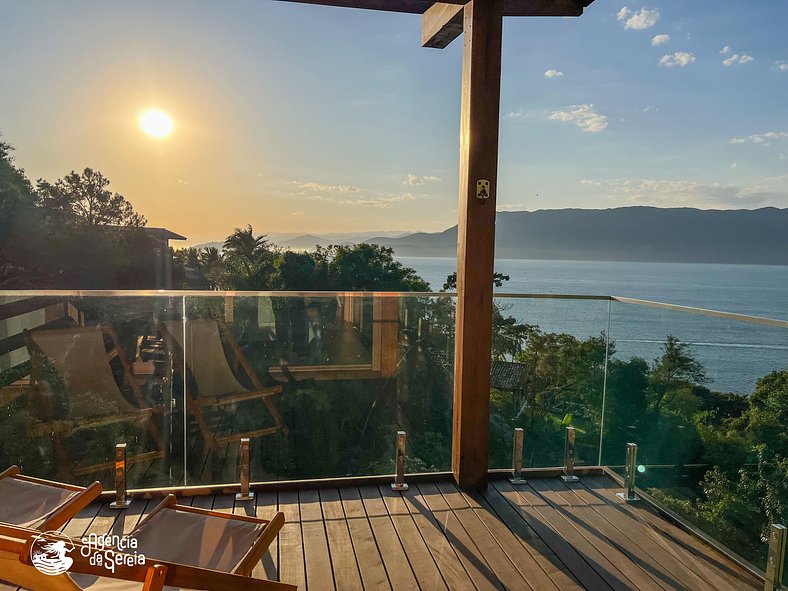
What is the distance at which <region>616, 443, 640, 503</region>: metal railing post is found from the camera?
3250 millimetres

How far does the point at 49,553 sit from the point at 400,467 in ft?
6.70

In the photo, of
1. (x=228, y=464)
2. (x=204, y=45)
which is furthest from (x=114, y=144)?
(x=228, y=464)

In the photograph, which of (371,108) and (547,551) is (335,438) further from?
(371,108)

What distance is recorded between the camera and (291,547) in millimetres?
2574

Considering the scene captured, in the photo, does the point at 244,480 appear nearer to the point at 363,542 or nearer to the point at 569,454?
the point at 363,542

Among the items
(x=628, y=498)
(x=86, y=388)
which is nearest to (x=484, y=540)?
(x=628, y=498)

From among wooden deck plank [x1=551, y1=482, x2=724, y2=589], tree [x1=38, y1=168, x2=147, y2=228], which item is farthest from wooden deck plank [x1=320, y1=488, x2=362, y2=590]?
tree [x1=38, y1=168, x2=147, y2=228]

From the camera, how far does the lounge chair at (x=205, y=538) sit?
1.86 m

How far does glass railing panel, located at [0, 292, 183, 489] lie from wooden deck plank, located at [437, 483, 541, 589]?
1.58 metres

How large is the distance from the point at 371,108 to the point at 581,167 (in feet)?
60.1

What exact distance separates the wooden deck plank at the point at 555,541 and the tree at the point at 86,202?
9.45 metres

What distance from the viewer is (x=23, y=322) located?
10.3 ft

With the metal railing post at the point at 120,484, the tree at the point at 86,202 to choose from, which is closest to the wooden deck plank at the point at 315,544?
the metal railing post at the point at 120,484

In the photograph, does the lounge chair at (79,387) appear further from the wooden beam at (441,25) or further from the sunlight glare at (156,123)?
the sunlight glare at (156,123)
